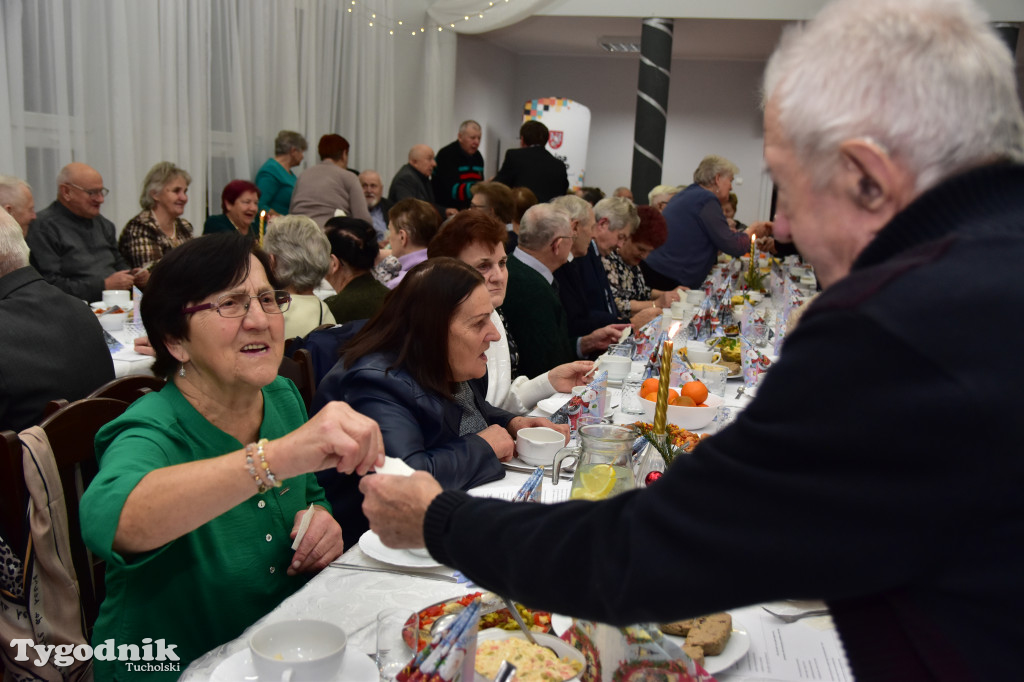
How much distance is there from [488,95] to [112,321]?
396 inches

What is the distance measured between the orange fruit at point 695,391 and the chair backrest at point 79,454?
5.06 ft

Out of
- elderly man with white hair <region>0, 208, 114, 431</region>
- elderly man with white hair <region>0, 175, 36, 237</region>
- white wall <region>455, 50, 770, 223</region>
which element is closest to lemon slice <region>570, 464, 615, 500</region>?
elderly man with white hair <region>0, 208, 114, 431</region>

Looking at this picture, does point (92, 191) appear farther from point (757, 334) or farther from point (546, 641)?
point (546, 641)

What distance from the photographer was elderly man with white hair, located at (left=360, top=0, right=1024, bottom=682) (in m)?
0.69

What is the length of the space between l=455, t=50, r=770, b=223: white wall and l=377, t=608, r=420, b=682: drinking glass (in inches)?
505

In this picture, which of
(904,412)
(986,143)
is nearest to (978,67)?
(986,143)

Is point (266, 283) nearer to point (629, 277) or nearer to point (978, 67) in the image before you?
point (978, 67)

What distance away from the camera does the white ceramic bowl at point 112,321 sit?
12.7 feet

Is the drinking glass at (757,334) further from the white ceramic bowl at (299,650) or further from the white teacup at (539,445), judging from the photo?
the white ceramic bowl at (299,650)

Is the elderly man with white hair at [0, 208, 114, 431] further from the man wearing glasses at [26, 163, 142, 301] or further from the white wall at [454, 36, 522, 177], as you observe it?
the white wall at [454, 36, 522, 177]

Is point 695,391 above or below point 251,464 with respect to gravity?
below

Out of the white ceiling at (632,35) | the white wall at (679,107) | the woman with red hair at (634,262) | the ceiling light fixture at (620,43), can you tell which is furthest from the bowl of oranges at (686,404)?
the white wall at (679,107)

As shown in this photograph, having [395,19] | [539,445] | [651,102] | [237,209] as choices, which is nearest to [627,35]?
[651,102]

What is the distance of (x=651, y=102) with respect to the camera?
33.9 ft
